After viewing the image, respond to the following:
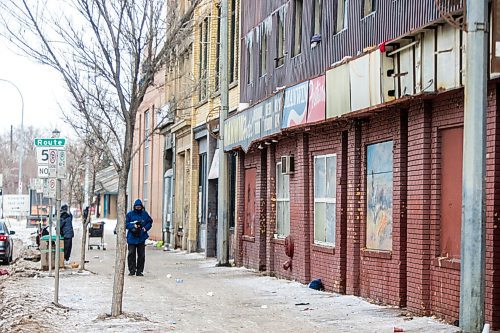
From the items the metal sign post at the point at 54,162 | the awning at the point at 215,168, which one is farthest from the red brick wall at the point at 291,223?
the awning at the point at 215,168

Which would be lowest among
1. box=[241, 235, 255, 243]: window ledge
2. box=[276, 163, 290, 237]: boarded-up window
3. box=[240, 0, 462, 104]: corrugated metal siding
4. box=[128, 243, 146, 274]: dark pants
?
box=[128, 243, 146, 274]: dark pants

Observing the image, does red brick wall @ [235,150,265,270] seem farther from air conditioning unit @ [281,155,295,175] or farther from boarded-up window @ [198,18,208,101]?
boarded-up window @ [198,18,208,101]

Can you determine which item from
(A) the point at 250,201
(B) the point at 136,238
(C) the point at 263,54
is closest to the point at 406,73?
(C) the point at 263,54

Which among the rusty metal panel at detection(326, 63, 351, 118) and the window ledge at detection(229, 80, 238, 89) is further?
the window ledge at detection(229, 80, 238, 89)

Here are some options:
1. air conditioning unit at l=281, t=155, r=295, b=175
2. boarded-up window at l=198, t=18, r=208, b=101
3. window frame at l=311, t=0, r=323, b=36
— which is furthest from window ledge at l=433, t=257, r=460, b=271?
boarded-up window at l=198, t=18, r=208, b=101

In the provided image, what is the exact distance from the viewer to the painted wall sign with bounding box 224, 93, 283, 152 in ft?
68.6

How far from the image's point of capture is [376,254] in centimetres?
1580

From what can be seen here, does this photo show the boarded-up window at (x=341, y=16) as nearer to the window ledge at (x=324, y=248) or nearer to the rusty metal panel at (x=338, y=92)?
the rusty metal panel at (x=338, y=92)

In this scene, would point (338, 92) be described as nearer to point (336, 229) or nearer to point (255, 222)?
point (336, 229)

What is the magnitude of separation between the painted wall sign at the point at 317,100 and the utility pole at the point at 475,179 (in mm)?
7719

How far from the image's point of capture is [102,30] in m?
15.2

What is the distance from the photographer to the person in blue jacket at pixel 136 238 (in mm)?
23125

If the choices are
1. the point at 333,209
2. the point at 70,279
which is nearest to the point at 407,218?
the point at 333,209

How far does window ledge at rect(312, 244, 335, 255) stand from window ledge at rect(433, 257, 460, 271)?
4.73 metres
